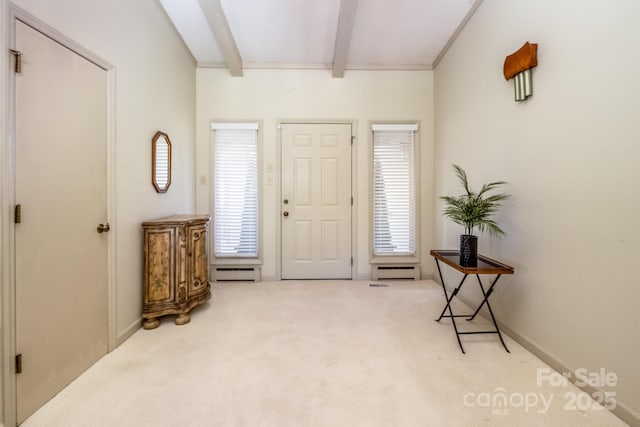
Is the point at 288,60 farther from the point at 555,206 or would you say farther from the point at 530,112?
the point at 555,206

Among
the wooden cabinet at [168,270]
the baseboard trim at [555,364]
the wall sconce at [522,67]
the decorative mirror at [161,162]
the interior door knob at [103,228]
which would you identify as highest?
the wall sconce at [522,67]

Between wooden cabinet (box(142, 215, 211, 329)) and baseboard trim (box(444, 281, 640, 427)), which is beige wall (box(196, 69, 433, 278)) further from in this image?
baseboard trim (box(444, 281, 640, 427))

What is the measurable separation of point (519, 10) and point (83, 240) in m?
3.75

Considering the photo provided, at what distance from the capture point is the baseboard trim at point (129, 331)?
2.00 metres

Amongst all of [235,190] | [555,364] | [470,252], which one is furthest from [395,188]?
[555,364]

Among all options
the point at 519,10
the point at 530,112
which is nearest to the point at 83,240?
the point at 530,112

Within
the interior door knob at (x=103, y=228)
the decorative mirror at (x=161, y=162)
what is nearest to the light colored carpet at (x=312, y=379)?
the interior door knob at (x=103, y=228)

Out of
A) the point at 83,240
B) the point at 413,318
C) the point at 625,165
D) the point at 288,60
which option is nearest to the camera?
the point at 625,165

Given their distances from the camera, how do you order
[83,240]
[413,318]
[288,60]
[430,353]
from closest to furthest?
[83,240] → [430,353] → [413,318] → [288,60]

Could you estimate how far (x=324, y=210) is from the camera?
365 cm

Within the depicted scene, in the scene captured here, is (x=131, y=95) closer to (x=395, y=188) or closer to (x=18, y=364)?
(x=18, y=364)

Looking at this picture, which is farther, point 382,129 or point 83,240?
point 382,129

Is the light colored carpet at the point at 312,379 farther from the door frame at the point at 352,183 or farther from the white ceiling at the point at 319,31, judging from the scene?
the white ceiling at the point at 319,31

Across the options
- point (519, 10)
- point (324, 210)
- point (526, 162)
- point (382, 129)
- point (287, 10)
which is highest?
point (287, 10)
